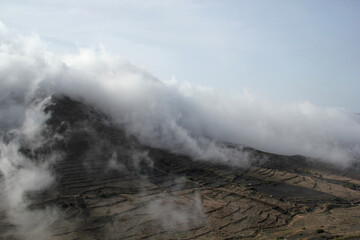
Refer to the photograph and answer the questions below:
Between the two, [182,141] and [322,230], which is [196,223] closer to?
[322,230]

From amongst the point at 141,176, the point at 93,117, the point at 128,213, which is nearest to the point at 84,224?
the point at 128,213

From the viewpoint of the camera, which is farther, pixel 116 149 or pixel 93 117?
pixel 93 117

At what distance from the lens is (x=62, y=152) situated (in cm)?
3862

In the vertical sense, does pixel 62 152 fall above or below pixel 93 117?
below

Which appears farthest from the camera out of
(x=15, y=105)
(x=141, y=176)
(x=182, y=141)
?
(x=182, y=141)

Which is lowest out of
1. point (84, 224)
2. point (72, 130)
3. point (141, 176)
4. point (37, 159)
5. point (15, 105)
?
point (84, 224)

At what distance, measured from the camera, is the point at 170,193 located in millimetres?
33281

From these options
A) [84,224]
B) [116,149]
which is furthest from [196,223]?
[116,149]

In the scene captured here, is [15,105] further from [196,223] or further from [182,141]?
[196,223]

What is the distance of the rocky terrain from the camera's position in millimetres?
24234

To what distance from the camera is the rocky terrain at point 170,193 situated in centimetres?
2423

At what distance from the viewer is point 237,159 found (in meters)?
51.6

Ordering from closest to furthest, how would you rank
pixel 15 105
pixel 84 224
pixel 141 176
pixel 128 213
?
1. pixel 84 224
2. pixel 128 213
3. pixel 141 176
4. pixel 15 105

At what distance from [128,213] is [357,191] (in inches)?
1353
